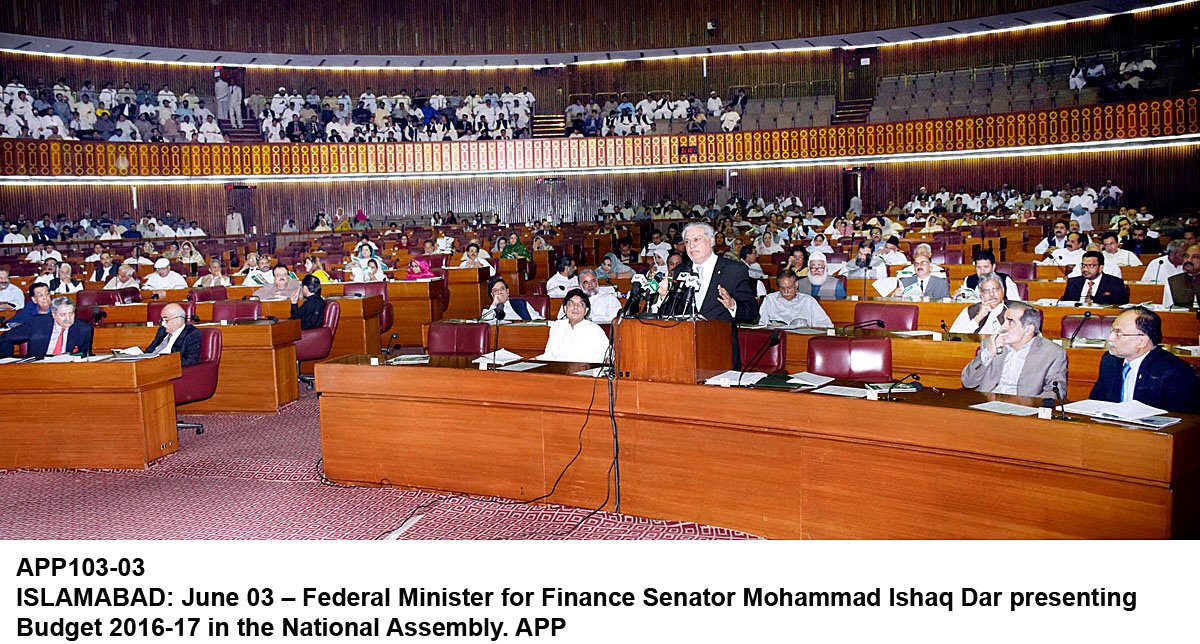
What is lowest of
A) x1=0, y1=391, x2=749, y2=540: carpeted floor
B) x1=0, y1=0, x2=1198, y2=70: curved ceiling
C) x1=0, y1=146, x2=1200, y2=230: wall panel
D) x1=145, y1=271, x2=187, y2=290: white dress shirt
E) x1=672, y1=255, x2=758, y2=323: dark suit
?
x1=0, y1=391, x2=749, y2=540: carpeted floor

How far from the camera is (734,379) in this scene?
14.5 feet

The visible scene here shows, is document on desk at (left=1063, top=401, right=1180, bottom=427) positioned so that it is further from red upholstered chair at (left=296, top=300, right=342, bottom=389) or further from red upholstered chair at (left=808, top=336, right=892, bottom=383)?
red upholstered chair at (left=296, top=300, right=342, bottom=389)

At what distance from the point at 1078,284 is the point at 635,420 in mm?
5104

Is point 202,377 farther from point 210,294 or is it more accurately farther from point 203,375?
point 210,294

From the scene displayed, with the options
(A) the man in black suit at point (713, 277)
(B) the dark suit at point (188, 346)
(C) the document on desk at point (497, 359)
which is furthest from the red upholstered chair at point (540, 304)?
(A) the man in black suit at point (713, 277)

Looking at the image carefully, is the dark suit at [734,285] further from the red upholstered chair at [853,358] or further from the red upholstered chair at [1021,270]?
the red upholstered chair at [1021,270]

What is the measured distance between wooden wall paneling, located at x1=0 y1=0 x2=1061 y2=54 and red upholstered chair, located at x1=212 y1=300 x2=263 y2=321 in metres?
14.2

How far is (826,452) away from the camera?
402cm

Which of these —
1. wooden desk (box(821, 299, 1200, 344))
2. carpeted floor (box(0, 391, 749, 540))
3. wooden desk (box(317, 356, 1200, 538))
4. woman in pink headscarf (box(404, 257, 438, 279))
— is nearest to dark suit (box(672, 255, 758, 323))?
→ wooden desk (box(317, 356, 1200, 538))

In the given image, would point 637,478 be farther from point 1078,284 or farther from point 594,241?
point 594,241

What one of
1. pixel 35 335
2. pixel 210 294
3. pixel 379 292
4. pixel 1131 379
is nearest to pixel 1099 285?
pixel 1131 379

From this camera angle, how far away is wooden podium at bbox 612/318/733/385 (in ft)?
14.3

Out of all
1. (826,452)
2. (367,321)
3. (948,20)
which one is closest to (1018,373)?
(826,452)

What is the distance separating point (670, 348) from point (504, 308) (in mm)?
4214
